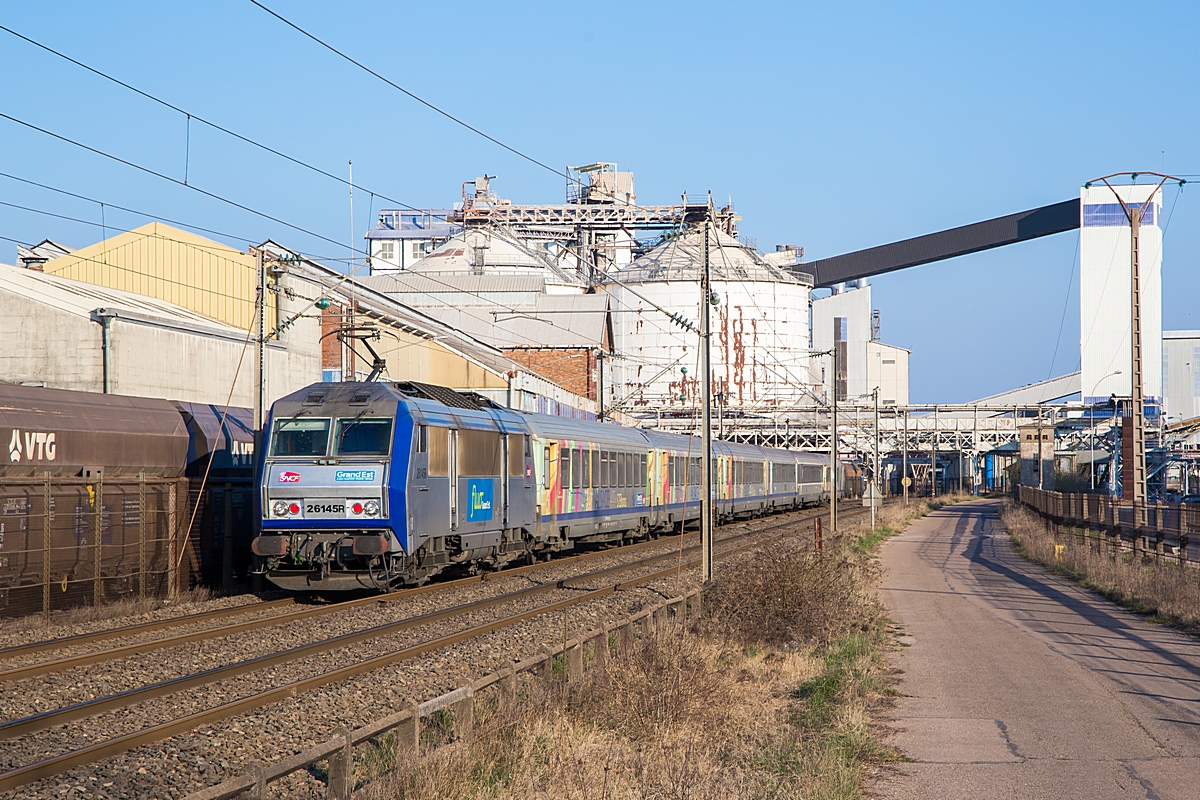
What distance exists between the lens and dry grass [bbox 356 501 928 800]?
7.88 metres

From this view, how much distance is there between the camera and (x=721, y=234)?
92125 millimetres

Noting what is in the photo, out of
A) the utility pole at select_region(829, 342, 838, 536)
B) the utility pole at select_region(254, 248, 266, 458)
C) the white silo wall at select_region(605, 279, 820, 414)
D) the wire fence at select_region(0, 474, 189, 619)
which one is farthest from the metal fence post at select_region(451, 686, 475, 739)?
the white silo wall at select_region(605, 279, 820, 414)

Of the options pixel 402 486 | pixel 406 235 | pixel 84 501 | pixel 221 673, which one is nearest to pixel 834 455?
pixel 402 486

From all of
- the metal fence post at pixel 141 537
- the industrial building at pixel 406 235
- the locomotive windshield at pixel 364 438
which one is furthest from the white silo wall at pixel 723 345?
the locomotive windshield at pixel 364 438

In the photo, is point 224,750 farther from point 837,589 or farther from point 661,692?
point 837,589

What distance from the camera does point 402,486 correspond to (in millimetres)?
17516

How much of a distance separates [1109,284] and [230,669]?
8334 cm

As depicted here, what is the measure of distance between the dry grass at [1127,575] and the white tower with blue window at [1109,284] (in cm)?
5575

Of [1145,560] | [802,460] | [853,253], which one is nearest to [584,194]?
[853,253]

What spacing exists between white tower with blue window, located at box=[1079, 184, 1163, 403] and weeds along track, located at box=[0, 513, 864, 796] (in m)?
73.3

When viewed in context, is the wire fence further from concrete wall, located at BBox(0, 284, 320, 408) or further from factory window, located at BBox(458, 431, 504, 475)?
concrete wall, located at BBox(0, 284, 320, 408)

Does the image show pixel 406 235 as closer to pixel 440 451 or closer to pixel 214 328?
pixel 214 328

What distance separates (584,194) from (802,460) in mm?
51128

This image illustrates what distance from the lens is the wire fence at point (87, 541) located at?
16062mm
